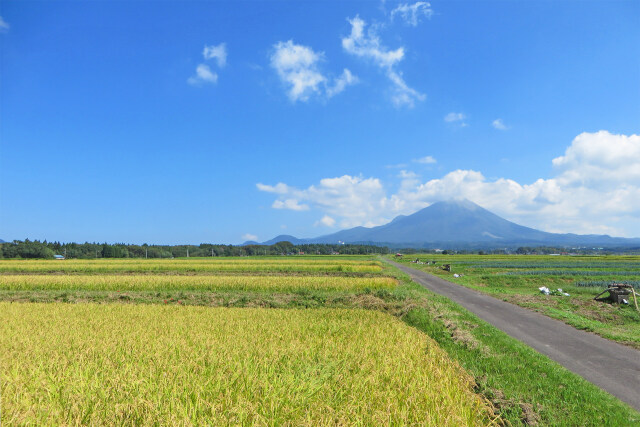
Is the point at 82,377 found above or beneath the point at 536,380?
above

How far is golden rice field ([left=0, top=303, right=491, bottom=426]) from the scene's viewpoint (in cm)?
421

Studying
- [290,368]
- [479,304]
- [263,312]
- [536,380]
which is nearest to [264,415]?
[290,368]

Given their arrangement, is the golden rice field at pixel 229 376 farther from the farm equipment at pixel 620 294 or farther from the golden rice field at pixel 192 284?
the farm equipment at pixel 620 294

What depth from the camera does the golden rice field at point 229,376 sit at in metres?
4.21

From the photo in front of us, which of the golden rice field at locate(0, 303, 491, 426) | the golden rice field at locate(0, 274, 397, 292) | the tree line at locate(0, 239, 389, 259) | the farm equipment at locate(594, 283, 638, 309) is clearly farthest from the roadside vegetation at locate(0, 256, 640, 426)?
the tree line at locate(0, 239, 389, 259)

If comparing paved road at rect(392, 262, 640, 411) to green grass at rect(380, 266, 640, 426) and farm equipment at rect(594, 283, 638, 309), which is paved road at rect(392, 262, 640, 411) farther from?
farm equipment at rect(594, 283, 638, 309)

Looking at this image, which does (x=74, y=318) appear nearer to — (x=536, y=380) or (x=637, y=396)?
(x=536, y=380)

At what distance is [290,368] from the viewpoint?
233 inches

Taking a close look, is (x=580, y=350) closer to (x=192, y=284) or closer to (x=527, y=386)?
(x=527, y=386)

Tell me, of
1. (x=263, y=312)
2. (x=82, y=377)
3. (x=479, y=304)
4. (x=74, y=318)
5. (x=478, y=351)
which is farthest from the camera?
(x=479, y=304)

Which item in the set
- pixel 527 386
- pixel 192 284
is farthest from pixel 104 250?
pixel 527 386

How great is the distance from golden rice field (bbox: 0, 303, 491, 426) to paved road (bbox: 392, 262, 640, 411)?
4124 mm

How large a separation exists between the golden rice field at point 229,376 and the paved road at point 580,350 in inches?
162

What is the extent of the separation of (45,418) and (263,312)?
31.9 ft
